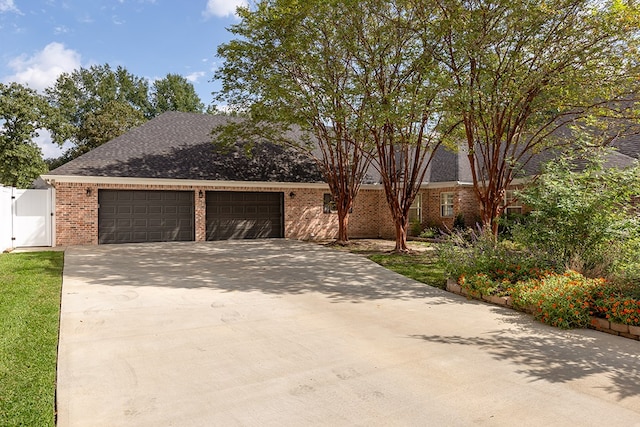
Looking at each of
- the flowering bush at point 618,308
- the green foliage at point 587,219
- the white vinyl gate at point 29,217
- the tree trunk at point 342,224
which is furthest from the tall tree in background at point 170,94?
the flowering bush at point 618,308

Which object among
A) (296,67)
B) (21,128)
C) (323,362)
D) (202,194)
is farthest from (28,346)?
(21,128)

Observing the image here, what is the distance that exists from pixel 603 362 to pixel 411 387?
7.39ft

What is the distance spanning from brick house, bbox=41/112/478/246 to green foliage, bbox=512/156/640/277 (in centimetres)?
1003

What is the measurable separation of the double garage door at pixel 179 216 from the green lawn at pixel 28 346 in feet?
22.5

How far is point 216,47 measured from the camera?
552 inches

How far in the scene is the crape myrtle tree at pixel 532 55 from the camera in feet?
29.8

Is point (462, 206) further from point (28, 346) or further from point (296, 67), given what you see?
point (28, 346)

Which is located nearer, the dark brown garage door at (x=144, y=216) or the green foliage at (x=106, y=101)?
the dark brown garage door at (x=144, y=216)

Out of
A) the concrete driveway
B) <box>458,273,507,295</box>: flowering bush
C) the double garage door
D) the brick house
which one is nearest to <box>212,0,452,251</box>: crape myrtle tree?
the brick house

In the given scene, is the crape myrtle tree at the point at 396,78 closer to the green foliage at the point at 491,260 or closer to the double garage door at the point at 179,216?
the green foliage at the point at 491,260

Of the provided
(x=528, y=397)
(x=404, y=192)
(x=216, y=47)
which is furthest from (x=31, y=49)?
(x=528, y=397)

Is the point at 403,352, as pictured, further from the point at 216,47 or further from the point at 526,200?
the point at 216,47

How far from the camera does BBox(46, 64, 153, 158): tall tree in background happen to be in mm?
31375

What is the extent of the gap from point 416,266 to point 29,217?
13.1 meters
